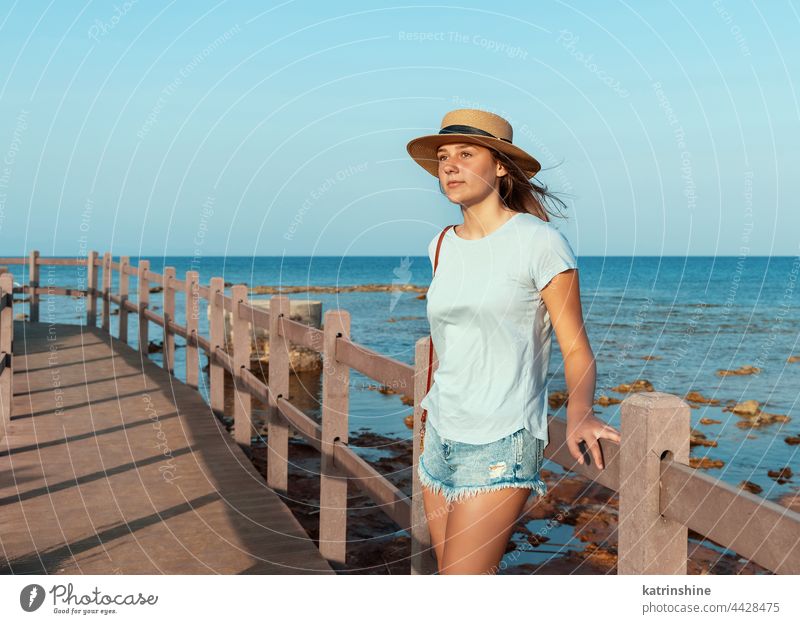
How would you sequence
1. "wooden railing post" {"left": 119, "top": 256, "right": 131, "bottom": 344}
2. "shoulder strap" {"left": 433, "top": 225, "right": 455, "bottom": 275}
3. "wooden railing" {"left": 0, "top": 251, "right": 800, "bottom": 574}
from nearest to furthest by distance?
"wooden railing" {"left": 0, "top": 251, "right": 800, "bottom": 574}
"shoulder strap" {"left": 433, "top": 225, "right": 455, "bottom": 275}
"wooden railing post" {"left": 119, "top": 256, "right": 131, "bottom": 344}

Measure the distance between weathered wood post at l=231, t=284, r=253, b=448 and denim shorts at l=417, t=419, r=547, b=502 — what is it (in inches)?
Answer: 182

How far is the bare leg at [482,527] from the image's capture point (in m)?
2.24

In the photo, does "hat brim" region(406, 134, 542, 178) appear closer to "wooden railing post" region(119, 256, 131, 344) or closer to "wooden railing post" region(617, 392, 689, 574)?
"wooden railing post" region(617, 392, 689, 574)

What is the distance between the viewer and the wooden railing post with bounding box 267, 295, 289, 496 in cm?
568

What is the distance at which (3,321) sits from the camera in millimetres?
7359

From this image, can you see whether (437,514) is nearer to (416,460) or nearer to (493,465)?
(493,465)

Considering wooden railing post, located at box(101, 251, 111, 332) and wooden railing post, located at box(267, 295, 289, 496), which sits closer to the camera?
wooden railing post, located at box(267, 295, 289, 496)

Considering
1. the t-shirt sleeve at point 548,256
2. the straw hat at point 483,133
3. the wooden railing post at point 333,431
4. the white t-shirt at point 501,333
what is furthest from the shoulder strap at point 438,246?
the wooden railing post at point 333,431

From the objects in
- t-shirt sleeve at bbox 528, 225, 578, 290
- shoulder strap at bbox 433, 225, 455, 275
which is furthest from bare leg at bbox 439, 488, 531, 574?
shoulder strap at bbox 433, 225, 455, 275

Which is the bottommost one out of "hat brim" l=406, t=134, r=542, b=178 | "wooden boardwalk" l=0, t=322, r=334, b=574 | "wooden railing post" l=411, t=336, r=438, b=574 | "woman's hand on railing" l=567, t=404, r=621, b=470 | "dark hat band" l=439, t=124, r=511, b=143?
"wooden boardwalk" l=0, t=322, r=334, b=574

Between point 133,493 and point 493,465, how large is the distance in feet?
11.7

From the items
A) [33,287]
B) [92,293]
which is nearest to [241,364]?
[92,293]

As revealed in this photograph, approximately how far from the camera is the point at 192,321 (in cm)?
861

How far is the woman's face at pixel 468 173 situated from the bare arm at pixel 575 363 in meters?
0.40
